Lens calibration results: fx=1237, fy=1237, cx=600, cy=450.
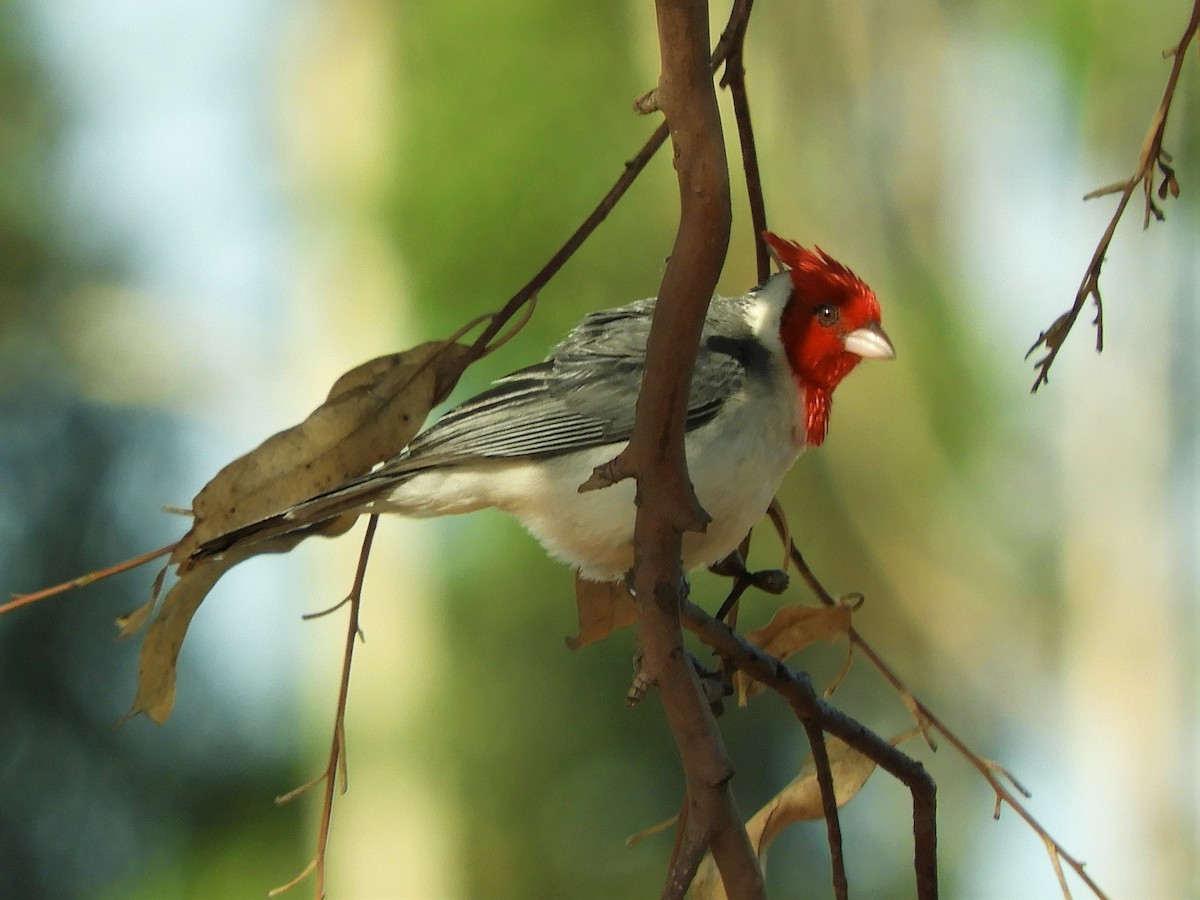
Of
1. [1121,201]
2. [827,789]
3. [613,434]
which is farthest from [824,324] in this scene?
[827,789]

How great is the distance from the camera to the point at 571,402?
123cm

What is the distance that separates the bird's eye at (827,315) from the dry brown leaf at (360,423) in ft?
1.35

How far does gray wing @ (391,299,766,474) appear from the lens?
3.92 ft

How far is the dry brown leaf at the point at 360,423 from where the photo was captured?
109 centimetres

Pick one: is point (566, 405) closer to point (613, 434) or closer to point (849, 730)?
point (613, 434)

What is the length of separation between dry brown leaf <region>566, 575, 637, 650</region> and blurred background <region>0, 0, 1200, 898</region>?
869mm

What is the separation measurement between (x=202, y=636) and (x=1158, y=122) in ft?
5.17

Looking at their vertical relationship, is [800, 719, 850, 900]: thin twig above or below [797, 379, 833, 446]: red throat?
below

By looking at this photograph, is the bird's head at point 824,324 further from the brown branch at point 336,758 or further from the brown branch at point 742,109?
the brown branch at point 336,758

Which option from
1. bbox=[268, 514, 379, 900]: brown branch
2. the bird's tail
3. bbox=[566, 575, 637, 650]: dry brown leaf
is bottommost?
bbox=[268, 514, 379, 900]: brown branch

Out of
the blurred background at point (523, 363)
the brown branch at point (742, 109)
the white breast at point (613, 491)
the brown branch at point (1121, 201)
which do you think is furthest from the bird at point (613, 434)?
the blurred background at point (523, 363)

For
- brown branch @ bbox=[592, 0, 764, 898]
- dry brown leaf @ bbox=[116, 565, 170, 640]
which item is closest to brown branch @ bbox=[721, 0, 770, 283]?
brown branch @ bbox=[592, 0, 764, 898]

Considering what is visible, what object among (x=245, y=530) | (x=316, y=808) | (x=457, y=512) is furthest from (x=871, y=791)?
(x=245, y=530)

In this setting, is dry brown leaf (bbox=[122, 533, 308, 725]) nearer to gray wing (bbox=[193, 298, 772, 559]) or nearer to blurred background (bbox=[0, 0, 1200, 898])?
gray wing (bbox=[193, 298, 772, 559])
